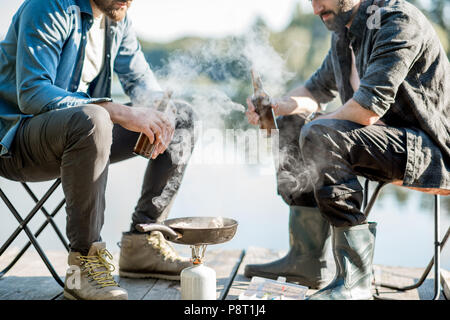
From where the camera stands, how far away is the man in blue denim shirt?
1.84 m

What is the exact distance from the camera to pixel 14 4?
2.40 m

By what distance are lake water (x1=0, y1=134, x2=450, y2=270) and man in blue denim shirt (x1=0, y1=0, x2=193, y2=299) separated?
865mm

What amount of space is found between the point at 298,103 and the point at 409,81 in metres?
0.62

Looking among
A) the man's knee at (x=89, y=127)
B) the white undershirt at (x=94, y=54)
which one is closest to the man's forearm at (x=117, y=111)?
the man's knee at (x=89, y=127)

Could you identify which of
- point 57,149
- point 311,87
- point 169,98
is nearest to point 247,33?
point 311,87

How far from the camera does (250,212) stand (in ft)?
18.4

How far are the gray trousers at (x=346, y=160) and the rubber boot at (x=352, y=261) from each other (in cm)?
4

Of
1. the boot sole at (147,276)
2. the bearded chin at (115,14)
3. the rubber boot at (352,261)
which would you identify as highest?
the bearded chin at (115,14)

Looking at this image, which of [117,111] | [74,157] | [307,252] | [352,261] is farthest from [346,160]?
[74,157]

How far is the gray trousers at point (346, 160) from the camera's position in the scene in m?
1.87

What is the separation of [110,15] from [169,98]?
1.60ft

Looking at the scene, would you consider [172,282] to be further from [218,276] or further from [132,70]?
[132,70]

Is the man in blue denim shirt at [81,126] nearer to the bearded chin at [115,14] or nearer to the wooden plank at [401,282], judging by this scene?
the bearded chin at [115,14]

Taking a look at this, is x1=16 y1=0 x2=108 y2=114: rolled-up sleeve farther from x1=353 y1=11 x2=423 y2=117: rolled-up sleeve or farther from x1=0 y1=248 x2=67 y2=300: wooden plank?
x1=353 y1=11 x2=423 y2=117: rolled-up sleeve
